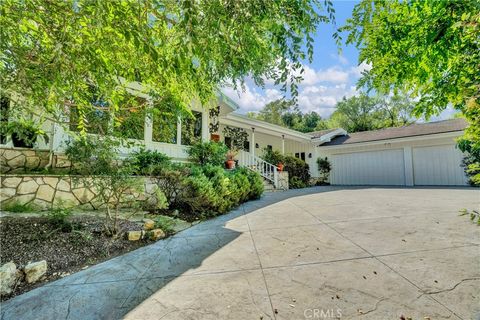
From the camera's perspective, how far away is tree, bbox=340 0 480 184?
173 centimetres

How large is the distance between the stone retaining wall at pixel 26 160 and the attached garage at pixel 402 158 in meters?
14.6

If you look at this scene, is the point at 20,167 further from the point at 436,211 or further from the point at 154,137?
the point at 436,211

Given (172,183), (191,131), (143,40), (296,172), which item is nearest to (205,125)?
(191,131)

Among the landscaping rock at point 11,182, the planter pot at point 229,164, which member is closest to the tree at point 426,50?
the landscaping rock at point 11,182

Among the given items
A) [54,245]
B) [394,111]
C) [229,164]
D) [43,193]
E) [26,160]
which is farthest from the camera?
[394,111]

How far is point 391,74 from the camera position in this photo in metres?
2.62

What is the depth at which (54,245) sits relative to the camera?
11.4ft

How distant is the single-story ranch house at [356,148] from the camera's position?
10789 mm

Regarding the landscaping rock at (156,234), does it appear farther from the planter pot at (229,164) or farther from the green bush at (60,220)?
the planter pot at (229,164)

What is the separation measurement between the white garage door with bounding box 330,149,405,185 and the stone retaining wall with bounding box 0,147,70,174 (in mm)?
14778

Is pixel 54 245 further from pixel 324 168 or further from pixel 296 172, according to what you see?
pixel 324 168

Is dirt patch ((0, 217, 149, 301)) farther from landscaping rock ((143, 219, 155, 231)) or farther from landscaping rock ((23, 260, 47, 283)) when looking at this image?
landscaping rock ((143, 219, 155, 231))

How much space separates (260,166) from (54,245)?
9.90 m

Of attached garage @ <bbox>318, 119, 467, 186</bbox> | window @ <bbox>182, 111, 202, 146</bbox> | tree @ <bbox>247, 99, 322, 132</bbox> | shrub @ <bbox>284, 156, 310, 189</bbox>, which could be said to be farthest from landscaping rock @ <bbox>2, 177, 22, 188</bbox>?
tree @ <bbox>247, 99, 322, 132</bbox>
